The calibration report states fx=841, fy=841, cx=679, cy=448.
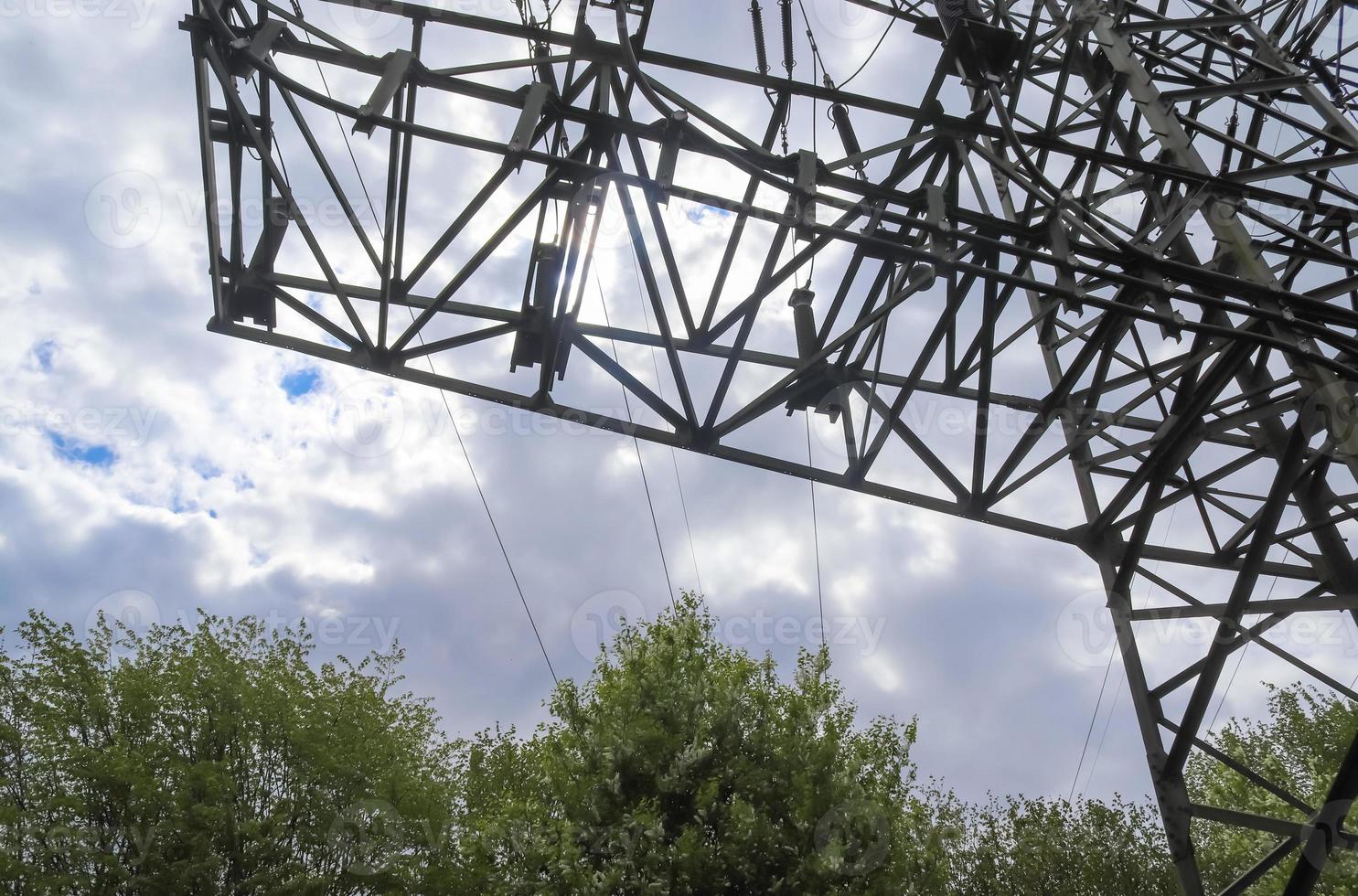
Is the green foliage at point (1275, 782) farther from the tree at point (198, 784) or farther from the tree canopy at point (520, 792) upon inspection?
the tree at point (198, 784)

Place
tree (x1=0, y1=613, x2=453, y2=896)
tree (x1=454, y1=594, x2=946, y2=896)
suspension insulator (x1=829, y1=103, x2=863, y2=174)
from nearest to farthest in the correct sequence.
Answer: suspension insulator (x1=829, y1=103, x2=863, y2=174)
tree (x1=454, y1=594, x2=946, y2=896)
tree (x1=0, y1=613, x2=453, y2=896)

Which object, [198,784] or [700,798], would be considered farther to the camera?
[198,784]

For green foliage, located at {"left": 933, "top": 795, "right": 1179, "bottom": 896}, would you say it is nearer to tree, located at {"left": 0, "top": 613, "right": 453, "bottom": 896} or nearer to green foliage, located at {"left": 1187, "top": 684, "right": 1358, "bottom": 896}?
green foliage, located at {"left": 1187, "top": 684, "right": 1358, "bottom": 896}

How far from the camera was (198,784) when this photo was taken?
52.7ft

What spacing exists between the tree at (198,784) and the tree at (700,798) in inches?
206

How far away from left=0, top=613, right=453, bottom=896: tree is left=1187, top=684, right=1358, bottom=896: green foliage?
1742 centimetres

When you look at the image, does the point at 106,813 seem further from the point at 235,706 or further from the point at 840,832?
the point at 840,832

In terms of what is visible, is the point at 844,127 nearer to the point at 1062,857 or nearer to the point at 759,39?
the point at 759,39

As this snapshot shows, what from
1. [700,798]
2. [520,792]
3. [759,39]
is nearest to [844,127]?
[759,39]

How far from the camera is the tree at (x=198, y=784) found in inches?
605

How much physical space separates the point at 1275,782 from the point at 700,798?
16.1 m

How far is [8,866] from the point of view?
1437 centimetres

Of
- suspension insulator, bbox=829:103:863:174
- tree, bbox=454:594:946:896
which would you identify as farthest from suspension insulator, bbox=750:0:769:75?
tree, bbox=454:594:946:896

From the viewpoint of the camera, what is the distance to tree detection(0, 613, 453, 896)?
15359 millimetres
